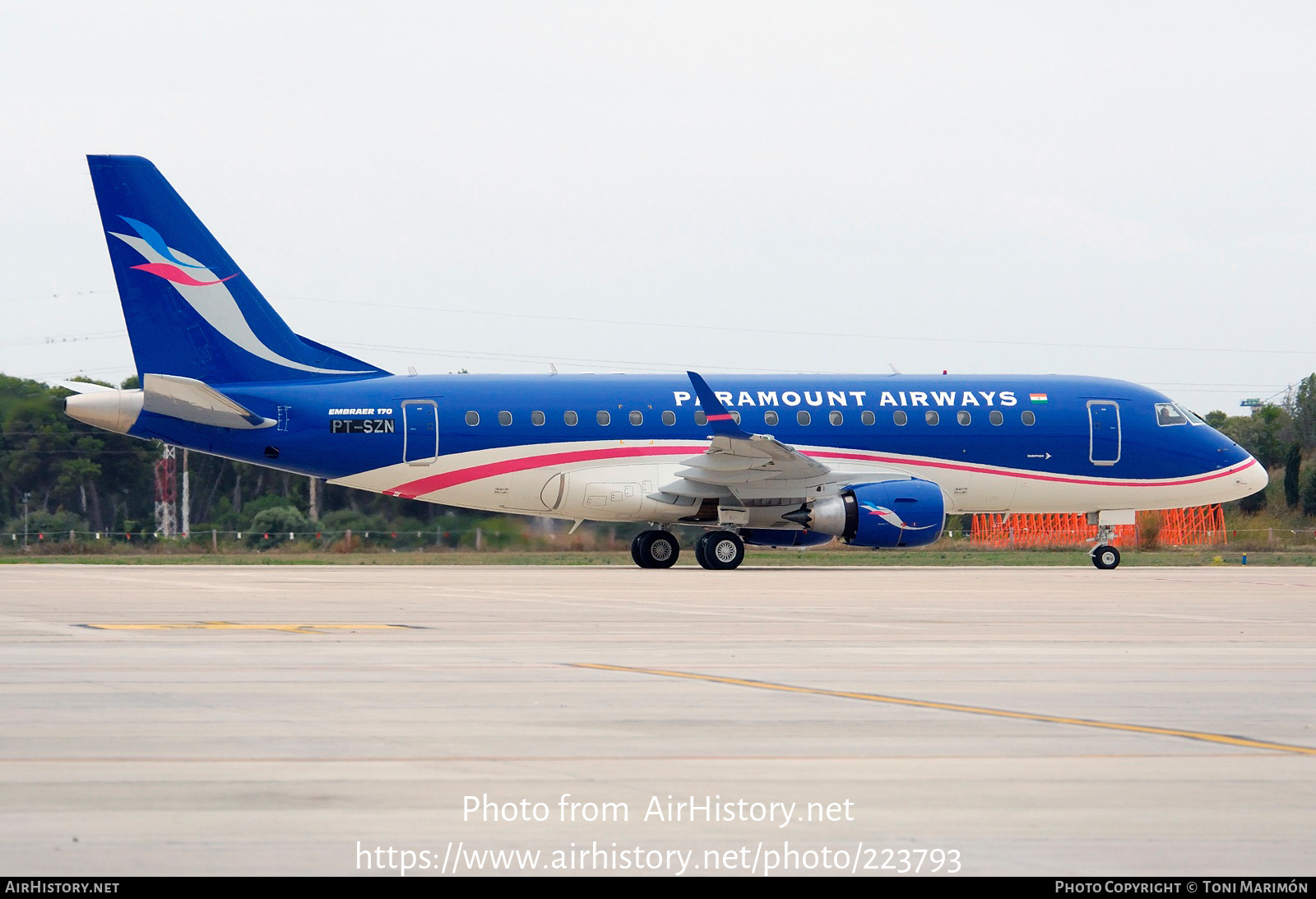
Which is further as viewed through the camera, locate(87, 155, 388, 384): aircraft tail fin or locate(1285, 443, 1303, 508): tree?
locate(1285, 443, 1303, 508): tree

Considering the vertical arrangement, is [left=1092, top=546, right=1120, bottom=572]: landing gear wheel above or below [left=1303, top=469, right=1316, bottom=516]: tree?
below

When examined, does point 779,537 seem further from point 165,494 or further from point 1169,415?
point 165,494

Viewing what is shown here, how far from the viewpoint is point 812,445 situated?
107 ft

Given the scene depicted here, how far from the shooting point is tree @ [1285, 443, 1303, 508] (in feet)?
208

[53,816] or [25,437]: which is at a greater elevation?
[25,437]

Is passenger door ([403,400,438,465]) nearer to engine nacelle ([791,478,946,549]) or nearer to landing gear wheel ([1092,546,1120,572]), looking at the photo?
engine nacelle ([791,478,946,549])

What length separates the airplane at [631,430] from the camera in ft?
103

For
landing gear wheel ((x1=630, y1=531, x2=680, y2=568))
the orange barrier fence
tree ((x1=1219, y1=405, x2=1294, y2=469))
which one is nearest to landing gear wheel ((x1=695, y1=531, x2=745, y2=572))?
landing gear wheel ((x1=630, y1=531, x2=680, y2=568))

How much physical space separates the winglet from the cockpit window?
10159 millimetres

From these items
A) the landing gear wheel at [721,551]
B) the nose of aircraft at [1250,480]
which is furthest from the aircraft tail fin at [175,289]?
the nose of aircraft at [1250,480]

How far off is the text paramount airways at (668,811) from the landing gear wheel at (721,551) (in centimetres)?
2554
